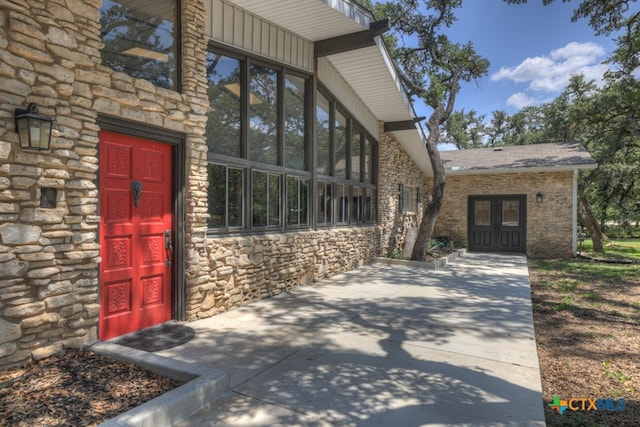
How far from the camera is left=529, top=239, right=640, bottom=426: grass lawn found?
2916mm

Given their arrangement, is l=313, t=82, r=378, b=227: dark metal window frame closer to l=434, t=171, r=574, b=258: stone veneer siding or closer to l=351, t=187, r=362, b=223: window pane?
l=351, t=187, r=362, b=223: window pane

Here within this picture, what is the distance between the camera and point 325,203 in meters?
8.21

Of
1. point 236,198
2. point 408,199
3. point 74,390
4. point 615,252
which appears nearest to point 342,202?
point 236,198

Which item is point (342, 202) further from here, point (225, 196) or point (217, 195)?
point (217, 195)

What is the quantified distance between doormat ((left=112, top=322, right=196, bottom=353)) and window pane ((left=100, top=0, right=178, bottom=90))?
280 cm

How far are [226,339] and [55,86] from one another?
9.40 feet

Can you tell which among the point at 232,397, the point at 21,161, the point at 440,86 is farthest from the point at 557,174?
the point at 21,161

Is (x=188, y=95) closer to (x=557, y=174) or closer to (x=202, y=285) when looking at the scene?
(x=202, y=285)

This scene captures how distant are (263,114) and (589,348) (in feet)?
17.8

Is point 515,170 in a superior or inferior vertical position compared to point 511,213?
superior

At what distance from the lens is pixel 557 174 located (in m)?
12.7

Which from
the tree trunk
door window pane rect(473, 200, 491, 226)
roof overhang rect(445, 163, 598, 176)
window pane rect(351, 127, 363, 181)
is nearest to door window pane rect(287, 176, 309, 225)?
window pane rect(351, 127, 363, 181)

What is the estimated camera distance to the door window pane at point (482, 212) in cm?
1394

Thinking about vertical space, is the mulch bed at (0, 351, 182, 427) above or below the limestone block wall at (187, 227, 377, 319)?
below
